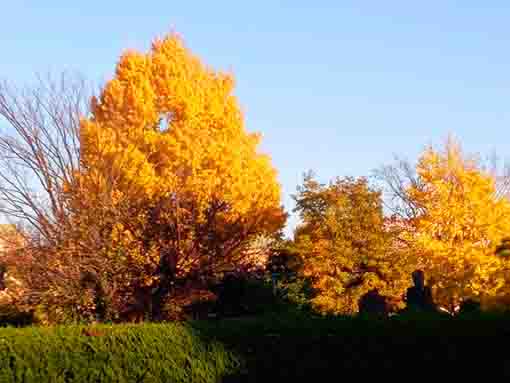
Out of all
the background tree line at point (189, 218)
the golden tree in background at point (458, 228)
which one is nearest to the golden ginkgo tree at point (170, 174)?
the background tree line at point (189, 218)

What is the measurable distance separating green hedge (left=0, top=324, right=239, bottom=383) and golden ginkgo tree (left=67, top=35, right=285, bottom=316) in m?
6.34

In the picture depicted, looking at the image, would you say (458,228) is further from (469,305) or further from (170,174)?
(170,174)

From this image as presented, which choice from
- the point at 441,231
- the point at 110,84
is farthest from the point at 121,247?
the point at 441,231

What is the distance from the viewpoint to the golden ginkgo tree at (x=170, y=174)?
15789 mm

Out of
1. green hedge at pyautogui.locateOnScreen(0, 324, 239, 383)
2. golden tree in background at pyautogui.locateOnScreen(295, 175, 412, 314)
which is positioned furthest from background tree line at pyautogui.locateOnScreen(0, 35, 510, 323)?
green hedge at pyautogui.locateOnScreen(0, 324, 239, 383)

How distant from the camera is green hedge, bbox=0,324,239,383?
27.0 ft

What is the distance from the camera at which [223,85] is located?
22.3 metres

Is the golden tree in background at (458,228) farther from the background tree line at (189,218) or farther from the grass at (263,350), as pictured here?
the grass at (263,350)

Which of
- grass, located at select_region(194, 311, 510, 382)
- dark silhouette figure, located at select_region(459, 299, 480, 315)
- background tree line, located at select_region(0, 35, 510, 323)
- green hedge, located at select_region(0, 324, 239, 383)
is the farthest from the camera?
dark silhouette figure, located at select_region(459, 299, 480, 315)

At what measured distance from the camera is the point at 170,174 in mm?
18891

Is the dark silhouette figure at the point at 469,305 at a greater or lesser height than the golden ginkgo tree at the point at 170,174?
lesser

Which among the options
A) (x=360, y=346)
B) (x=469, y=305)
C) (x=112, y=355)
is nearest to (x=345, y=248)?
(x=469, y=305)

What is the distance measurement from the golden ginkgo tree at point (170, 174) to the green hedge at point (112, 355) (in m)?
6.34

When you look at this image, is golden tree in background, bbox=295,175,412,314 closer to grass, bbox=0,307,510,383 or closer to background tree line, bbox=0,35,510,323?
background tree line, bbox=0,35,510,323
